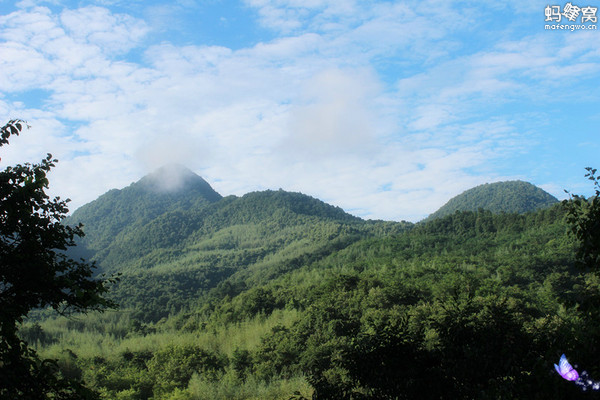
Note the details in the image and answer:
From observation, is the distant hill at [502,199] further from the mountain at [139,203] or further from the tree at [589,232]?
the tree at [589,232]

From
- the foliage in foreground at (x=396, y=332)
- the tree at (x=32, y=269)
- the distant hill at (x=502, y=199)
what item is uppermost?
the distant hill at (x=502, y=199)

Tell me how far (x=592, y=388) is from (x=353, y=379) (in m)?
4.24

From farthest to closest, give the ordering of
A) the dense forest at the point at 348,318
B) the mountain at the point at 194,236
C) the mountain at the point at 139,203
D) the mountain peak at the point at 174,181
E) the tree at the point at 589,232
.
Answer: the mountain peak at the point at 174,181
the mountain at the point at 139,203
the mountain at the point at 194,236
the dense forest at the point at 348,318
the tree at the point at 589,232

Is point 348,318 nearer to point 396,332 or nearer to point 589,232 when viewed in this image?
point 396,332

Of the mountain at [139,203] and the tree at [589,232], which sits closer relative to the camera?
the tree at [589,232]

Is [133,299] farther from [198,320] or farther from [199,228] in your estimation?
[199,228]

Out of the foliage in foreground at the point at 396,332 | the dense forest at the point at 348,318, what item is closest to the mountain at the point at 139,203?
the dense forest at the point at 348,318

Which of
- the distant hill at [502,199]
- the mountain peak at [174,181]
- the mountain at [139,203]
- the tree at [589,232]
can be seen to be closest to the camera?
the tree at [589,232]

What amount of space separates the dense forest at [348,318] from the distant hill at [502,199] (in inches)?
1442

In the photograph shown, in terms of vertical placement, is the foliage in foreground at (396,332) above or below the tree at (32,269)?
below

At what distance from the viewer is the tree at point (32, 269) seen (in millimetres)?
5602

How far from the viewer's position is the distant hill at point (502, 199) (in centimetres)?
11806

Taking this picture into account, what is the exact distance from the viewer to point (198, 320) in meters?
44.0

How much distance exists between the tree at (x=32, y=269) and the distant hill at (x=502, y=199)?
116 m
